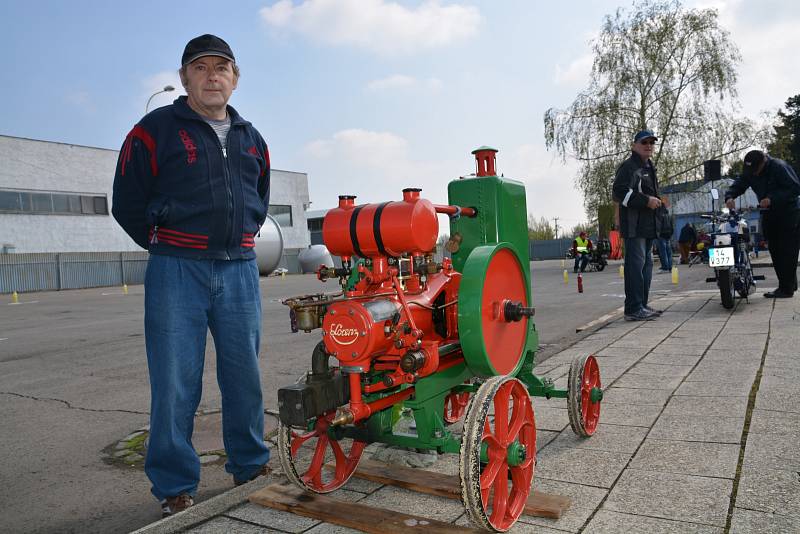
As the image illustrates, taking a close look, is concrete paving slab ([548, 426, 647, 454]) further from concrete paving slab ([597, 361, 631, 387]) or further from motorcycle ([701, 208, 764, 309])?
motorcycle ([701, 208, 764, 309])

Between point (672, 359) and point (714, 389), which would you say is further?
point (672, 359)

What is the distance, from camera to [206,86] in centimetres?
291

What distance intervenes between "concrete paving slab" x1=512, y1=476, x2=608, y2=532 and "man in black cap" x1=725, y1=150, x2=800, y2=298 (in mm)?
6741

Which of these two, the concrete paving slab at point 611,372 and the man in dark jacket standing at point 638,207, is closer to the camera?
the concrete paving slab at point 611,372

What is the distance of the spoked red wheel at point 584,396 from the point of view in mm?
3336

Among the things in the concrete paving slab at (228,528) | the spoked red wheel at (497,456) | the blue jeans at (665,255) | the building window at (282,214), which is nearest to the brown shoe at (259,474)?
the concrete paving slab at (228,528)

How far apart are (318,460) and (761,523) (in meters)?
1.80

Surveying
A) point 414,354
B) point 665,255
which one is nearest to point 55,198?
point 665,255

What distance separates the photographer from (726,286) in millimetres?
7961

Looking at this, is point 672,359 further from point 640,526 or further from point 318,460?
point 318,460

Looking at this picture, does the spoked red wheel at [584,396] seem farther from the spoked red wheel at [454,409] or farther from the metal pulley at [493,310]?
the spoked red wheel at [454,409]

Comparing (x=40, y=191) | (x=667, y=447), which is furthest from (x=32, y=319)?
(x=40, y=191)

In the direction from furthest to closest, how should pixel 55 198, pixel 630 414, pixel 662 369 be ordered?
1. pixel 55 198
2. pixel 662 369
3. pixel 630 414

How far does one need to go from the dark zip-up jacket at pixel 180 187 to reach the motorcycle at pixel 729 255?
6.75 m
